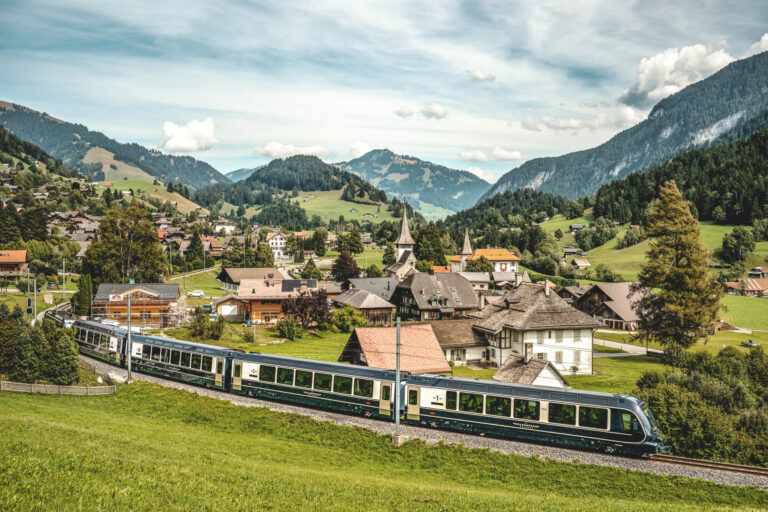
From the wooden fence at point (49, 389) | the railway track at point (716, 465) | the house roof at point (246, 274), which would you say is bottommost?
the wooden fence at point (49, 389)

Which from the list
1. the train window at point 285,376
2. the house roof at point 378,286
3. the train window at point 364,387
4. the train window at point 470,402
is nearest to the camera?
the train window at point 470,402

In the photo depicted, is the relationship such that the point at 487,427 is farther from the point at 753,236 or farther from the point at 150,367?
the point at 753,236

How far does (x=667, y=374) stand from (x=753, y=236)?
11212 cm

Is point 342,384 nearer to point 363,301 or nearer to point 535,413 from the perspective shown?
point 535,413

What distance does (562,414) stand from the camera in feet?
72.3

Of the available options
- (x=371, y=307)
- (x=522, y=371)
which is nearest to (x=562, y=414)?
(x=522, y=371)

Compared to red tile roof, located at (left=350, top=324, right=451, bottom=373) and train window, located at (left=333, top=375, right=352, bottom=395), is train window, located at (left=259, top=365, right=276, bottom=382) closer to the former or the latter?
train window, located at (left=333, top=375, right=352, bottom=395)

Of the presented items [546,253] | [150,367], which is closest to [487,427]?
[150,367]

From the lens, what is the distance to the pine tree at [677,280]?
4391cm

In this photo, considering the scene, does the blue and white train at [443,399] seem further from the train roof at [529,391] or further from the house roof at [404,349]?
the house roof at [404,349]

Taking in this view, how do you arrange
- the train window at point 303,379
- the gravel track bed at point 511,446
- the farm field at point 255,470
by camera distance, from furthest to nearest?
the train window at point 303,379 < the gravel track bed at point 511,446 < the farm field at point 255,470

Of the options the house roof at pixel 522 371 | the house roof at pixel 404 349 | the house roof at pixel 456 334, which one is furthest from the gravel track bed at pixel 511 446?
the house roof at pixel 456 334

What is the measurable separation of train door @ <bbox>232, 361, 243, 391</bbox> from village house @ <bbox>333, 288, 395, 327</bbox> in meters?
36.6

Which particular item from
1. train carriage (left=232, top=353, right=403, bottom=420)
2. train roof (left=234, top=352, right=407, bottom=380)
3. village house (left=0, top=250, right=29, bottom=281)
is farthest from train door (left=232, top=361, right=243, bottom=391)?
village house (left=0, top=250, right=29, bottom=281)
